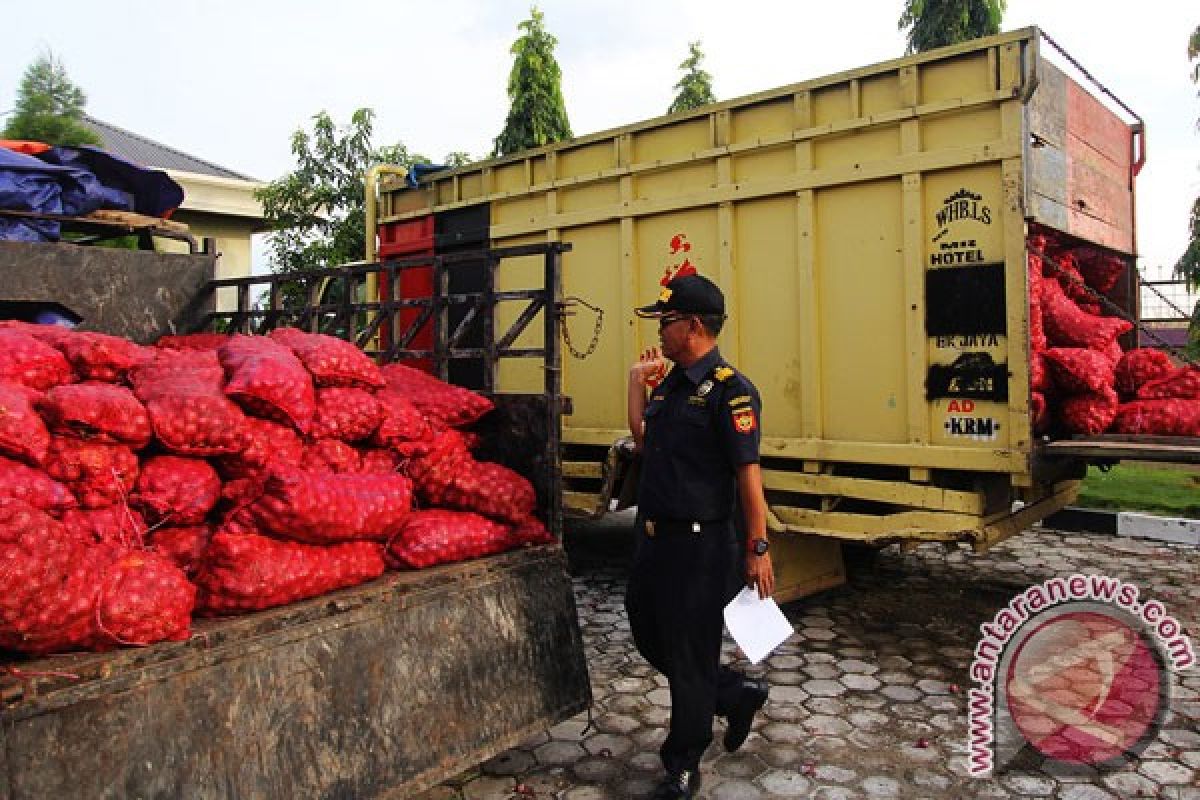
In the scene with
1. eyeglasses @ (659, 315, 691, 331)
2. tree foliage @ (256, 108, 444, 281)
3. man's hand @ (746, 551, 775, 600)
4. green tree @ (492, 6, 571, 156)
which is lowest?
man's hand @ (746, 551, 775, 600)

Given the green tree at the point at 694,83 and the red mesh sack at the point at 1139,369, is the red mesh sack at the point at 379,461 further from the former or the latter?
the green tree at the point at 694,83

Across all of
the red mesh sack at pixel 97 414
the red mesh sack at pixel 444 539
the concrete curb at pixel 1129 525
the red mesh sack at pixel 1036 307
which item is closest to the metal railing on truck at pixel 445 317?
the red mesh sack at pixel 444 539

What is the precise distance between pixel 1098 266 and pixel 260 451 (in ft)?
15.0

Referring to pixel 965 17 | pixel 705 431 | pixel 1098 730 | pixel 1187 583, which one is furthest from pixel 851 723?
pixel 965 17

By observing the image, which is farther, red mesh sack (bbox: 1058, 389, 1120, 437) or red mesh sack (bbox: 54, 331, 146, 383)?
red mesh sack (bbox: 1058, 389, 1120, 437)

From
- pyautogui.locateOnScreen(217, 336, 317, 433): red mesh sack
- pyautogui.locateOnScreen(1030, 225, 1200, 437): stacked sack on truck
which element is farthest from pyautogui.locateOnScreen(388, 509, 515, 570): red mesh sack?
pyautogui.locateOnScreen(1030, 225, 1200, 437): stacked sack on truck

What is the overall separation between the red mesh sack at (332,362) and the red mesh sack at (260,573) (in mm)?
635

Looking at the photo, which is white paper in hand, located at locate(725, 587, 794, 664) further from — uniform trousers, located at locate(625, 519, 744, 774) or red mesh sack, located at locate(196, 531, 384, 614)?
red mesh sack, located at locate(196, 531, 384, 614)

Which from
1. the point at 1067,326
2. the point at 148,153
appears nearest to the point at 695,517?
the point at 1067,326

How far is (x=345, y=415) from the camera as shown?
2.81m

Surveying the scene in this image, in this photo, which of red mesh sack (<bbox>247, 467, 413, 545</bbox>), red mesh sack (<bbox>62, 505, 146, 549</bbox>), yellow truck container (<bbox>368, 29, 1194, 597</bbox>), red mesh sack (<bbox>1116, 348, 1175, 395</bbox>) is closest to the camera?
red mesh sack (<bbox>62, 505, 146, 549</bbox>)

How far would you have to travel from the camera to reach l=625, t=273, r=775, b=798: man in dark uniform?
268cm

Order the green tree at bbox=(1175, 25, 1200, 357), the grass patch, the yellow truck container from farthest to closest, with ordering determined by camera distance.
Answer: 1. the green tree at bbox=(1175, 25, 1200, 357)
2. the grass patch
3. the yellow truck container

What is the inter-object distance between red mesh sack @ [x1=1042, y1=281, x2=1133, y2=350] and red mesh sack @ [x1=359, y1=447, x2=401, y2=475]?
10.4ft
